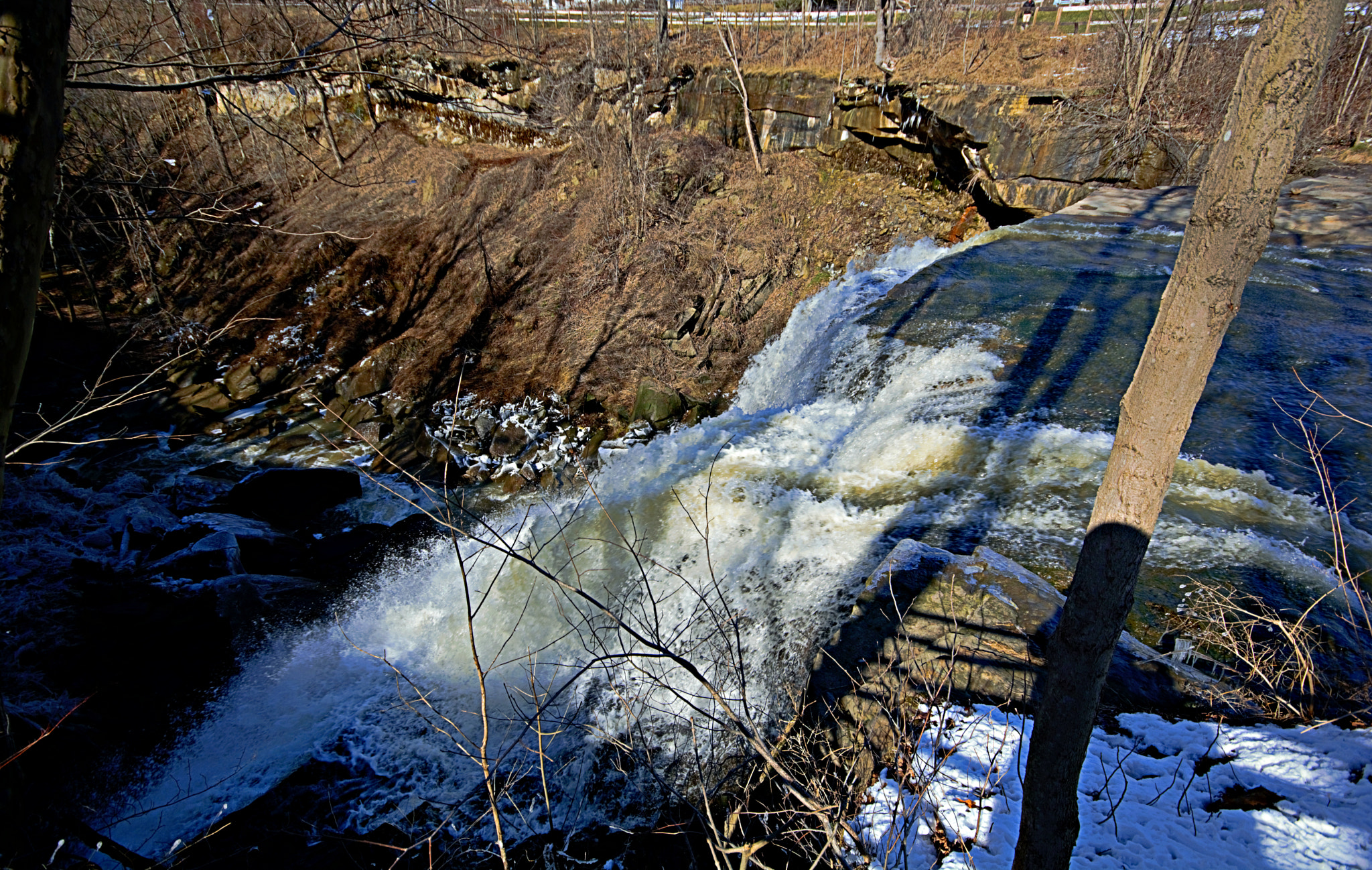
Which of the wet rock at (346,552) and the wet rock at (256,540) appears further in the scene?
the wet rock at (346,552)

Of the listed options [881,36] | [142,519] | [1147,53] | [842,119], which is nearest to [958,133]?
[1147,53]

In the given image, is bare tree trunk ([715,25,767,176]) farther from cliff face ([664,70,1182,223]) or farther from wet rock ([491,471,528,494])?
wet rock ([491,471,528,494])

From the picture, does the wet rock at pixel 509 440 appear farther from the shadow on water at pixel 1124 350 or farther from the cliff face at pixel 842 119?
the shadow on water at pixel 1124 350

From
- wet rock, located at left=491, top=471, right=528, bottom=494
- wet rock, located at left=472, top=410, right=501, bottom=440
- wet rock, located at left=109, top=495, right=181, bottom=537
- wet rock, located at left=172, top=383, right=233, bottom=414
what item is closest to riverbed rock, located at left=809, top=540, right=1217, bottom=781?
wet rock, located at left=491, top=471, right=528, bottom=494

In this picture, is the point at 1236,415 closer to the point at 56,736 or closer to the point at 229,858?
the point at 229,858

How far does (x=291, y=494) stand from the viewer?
950 centimetres

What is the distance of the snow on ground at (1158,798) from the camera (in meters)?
2.82

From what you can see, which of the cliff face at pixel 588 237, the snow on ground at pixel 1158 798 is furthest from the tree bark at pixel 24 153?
the cliff face at pixel 588 237

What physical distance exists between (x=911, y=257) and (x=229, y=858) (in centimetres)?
1311

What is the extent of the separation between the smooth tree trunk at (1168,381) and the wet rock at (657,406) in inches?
367

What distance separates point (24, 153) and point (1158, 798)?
17.2 ft

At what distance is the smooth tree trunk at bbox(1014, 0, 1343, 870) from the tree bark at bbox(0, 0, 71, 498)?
3.16 m

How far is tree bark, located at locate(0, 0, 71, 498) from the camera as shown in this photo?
5.30 ft

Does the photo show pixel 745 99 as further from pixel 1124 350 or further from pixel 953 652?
pixel 953 652
